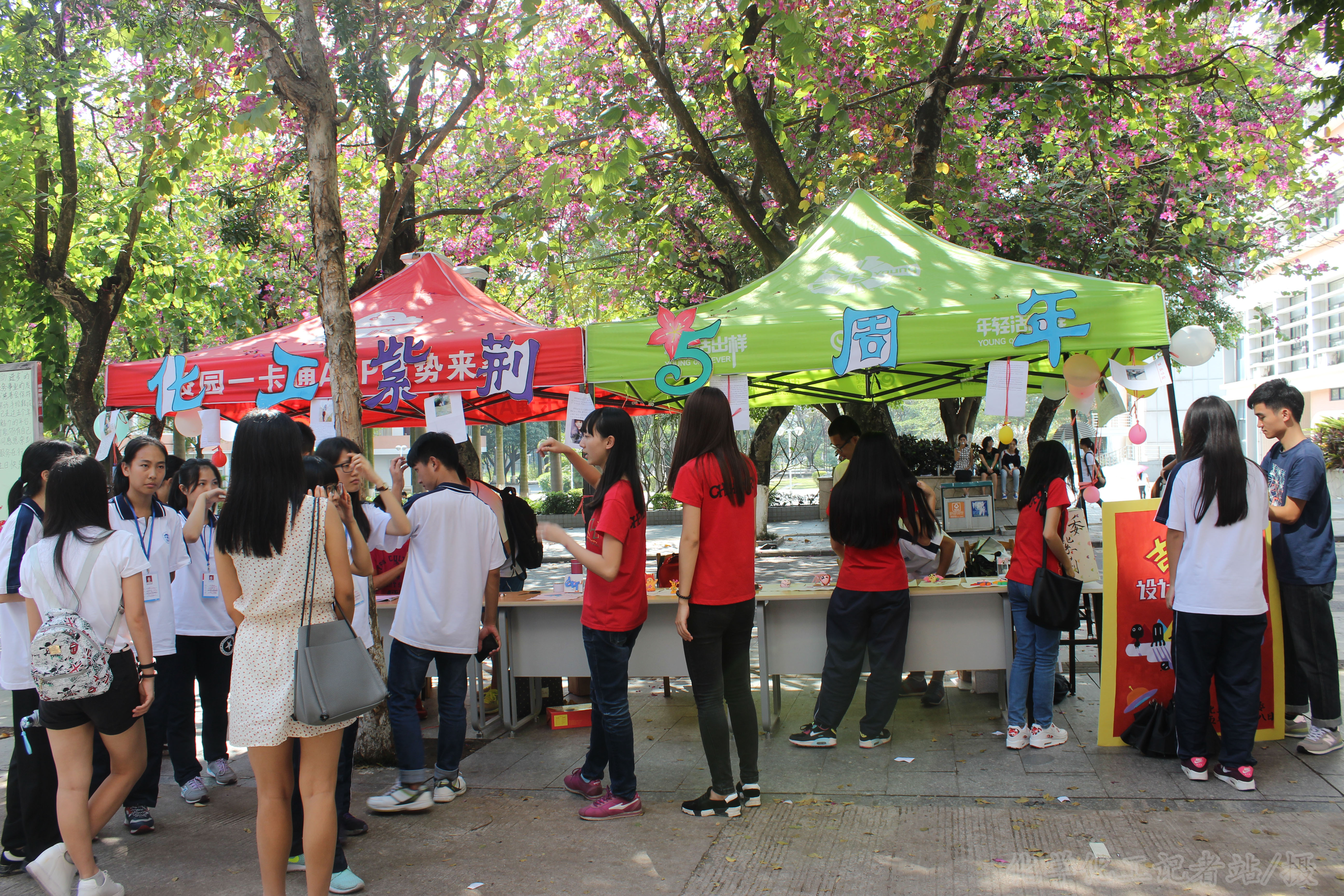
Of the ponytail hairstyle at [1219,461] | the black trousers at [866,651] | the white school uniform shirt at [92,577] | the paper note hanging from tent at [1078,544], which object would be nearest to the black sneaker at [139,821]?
the white school uniform shirt at [92,577]

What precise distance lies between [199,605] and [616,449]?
7.32ft

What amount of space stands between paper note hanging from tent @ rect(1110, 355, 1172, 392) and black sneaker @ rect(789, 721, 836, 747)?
2.52m

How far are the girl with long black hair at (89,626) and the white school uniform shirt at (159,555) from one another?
703 mm

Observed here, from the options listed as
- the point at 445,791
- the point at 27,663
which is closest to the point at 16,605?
the point at 27,663

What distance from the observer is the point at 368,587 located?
15.0 ft

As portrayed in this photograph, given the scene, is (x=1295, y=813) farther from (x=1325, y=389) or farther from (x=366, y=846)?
(x=1325, y=389)

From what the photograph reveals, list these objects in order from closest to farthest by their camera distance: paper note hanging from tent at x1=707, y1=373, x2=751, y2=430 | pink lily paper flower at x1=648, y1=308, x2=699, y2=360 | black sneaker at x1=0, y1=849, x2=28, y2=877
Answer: black sneaker at x1=0, y1=849, x2=28, y2=877, paper note hanging from tent at x1=707, y1=373, x2=751, y2=430, pink lily paper flower at x1=648, y1=308, x2=699, y2=360

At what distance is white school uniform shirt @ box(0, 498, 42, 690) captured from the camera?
3543mm

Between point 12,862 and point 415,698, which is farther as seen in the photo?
point 415,698

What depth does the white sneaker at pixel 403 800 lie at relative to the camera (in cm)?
416

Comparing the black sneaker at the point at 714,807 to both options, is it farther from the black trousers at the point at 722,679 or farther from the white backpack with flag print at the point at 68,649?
the white backpack with flag print at the point at 68,649

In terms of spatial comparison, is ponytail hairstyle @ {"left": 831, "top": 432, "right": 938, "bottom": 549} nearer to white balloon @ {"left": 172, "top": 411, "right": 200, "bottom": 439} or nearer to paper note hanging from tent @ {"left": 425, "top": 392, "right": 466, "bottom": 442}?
paper note hanging from tent @ {"left": 425, "top": 392, "right": 466, "bottom": 442}


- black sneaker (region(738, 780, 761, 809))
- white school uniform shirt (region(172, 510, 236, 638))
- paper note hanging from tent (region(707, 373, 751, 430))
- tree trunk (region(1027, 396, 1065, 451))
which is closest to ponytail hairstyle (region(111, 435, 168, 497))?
white school uniform shirt (region(172, 510, 236, 638))

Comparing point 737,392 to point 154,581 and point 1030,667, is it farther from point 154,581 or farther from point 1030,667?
point 154,581
